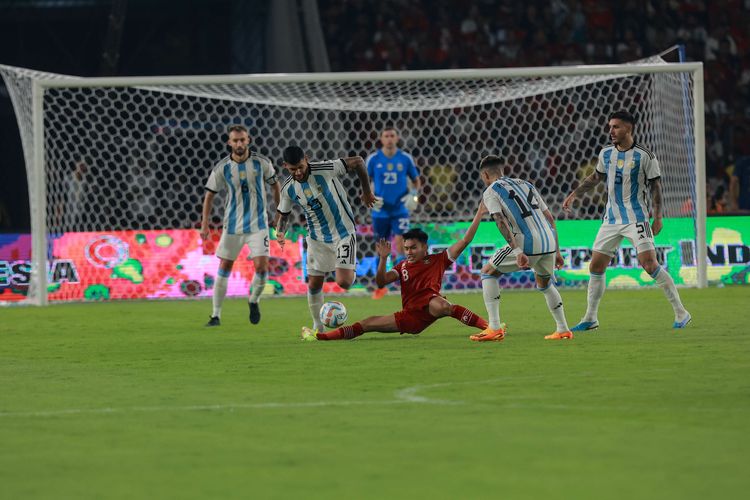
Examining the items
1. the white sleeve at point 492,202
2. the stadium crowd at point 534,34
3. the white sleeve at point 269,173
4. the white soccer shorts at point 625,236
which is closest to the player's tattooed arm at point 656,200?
the white soccer shorts at point 625,236

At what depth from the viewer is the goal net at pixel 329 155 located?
17422 mm

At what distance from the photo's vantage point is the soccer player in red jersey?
10.5 metres

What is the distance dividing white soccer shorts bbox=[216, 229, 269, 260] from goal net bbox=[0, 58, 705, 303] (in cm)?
335

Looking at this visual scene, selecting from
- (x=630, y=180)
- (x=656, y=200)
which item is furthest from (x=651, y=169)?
(x=656, y=200)

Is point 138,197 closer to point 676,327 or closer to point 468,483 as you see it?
point 676,327

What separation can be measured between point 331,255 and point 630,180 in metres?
2.70

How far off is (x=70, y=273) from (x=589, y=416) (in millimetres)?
12329

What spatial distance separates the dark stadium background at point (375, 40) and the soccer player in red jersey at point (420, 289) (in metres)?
9.57

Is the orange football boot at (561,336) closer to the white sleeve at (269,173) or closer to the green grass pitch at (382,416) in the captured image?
the green grass pitch at (382,416)

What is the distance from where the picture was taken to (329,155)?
66.7 feet

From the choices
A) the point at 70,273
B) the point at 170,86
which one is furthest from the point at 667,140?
the point at 70,273

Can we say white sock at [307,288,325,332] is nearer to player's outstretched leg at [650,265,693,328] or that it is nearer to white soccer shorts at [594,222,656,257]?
white soccer shorts at [594,222,656,257]

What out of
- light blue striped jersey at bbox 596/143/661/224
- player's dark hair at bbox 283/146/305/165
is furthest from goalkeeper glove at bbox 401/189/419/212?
player's dark hair at bbox 283/146/305/165

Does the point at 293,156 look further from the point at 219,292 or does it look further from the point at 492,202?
the point at 219,292
